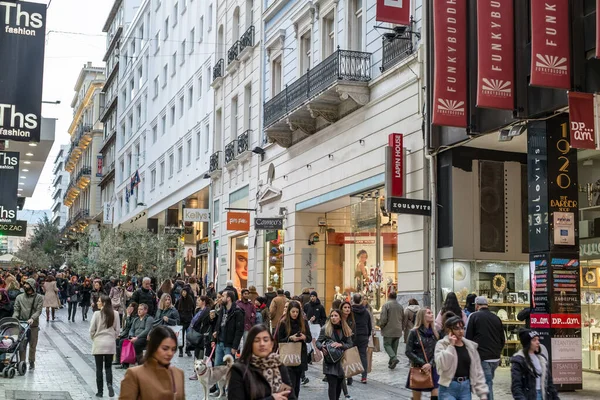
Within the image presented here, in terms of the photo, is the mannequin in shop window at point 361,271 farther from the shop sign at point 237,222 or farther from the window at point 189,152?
the window at point 189,152

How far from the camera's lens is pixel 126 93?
6375 cm

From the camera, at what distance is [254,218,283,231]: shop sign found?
2830cm

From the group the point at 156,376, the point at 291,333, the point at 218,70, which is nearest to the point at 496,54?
the point at 291,333

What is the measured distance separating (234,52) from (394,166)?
A: 1623 cm

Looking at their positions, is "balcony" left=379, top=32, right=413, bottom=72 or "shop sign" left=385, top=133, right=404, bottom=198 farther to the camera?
"balcony" left=379, top=32, right=413, bottom=72

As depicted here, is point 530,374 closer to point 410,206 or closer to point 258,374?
point 258,374

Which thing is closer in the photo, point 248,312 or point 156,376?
point 156,376

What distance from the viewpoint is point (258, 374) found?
6.18 m

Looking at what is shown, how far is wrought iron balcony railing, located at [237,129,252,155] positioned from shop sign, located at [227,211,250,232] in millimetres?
2741

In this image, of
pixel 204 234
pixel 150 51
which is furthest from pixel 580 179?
pixel 150 51

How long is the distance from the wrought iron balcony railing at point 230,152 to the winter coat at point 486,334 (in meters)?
23.3

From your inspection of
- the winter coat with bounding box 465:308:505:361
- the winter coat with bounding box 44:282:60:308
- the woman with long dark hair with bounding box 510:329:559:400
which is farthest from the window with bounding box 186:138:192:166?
the woman with long dark hair with bounding box 510:329:559:400

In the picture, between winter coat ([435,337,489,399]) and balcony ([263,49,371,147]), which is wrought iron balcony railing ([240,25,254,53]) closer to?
balcony ([263,49,371,147])

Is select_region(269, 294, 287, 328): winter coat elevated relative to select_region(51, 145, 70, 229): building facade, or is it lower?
lower
